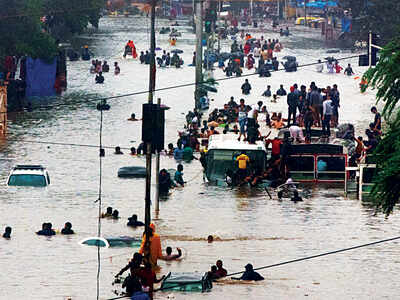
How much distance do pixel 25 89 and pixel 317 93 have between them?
864 inches

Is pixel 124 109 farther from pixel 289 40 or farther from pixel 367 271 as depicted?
pixel 289 40

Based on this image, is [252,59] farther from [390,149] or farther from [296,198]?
[390,149]

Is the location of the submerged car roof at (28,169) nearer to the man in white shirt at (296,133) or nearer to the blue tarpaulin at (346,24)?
the man in white shirt at (296,133)

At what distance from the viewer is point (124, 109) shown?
214 feet

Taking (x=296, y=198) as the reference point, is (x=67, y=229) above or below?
below

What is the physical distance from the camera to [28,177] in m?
43.2

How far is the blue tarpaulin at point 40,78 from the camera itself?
69125 mm

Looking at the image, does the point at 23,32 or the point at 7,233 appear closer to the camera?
the point at 7,233

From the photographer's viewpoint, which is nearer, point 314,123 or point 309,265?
point 309,265

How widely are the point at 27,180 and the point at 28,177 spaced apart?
10 centimetres

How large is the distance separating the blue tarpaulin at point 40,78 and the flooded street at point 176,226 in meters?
7.64

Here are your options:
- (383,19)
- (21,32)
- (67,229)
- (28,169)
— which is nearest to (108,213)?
(67,229)

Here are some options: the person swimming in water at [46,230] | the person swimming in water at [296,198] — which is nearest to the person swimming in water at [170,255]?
the person swimming in water at [46,230]

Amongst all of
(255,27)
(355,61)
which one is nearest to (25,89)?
(355,61)
